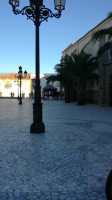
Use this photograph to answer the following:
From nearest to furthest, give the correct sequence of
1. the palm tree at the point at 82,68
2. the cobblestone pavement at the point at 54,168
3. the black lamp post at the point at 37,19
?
1. the cobblestone pavement at the point at 54,168
2. the black lamp post at the point at 37,19
3. the palm tree at the point at 82,68

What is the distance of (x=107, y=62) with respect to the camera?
2139 cm

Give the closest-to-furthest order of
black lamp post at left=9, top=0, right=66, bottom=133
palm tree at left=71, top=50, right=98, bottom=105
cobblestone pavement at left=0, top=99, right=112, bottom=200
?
cobblestone pavement at left=0, top=99, right=112, bottom=200
black lamp post at left=9, top=0, right=66, bottom=133
palm tree at left=71, top=50, right=98, bottom=105

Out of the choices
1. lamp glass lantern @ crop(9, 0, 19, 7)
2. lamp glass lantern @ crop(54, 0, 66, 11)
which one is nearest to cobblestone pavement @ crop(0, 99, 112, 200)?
lamp glass lantern @ crop(54, 0, 66, 11)

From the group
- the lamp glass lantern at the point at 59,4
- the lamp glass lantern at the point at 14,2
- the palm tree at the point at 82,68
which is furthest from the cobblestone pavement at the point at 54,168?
the palm tree at the point at 82,68

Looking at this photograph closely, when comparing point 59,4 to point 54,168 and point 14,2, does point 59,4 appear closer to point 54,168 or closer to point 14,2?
point 14,2

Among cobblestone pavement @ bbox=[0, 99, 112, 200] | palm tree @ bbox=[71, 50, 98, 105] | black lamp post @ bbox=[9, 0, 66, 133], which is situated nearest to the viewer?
cobblestone pavement @ bbox=[0, 99, 112, 200]

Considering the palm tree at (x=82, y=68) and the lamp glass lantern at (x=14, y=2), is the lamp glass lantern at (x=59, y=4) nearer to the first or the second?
the lamp glass lantern at (x=14, y=2)

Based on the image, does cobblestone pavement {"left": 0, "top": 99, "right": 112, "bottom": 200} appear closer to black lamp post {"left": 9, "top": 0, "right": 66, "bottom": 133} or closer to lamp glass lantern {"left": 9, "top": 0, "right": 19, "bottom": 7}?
black lamp post {"left": 9, "top": 0, "right": 66, "bottom": 133}

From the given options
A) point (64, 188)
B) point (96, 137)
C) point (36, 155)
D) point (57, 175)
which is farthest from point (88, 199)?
point (96, 137)

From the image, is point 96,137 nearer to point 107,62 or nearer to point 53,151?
point 53,151

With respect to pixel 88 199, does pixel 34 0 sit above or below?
above

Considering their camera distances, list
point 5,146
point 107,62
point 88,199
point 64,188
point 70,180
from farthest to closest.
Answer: point 107,62, point 5,146, point 70,180, point 64,188, point 88,199

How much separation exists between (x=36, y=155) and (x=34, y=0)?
497cm

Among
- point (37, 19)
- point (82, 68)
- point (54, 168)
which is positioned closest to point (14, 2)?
point (37, 19)
